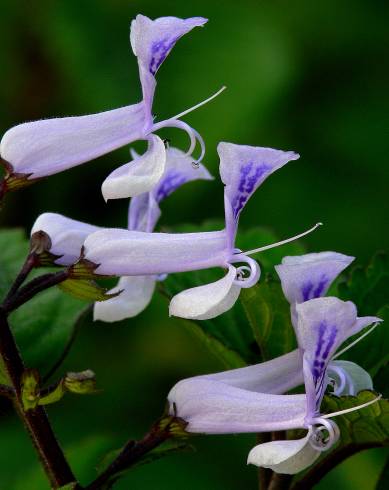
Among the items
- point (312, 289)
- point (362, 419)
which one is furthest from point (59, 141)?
point (362, 419)

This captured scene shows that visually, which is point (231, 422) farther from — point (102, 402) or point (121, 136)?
point (102, 402)

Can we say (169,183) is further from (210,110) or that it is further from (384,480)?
(210,110)

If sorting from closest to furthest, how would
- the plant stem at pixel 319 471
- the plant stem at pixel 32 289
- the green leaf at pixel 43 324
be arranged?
the plant stem at pixel 32 289 < the plant stem at pixel 319 471 < the green leaf at pixel 43 324

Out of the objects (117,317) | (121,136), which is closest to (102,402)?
(117,317)

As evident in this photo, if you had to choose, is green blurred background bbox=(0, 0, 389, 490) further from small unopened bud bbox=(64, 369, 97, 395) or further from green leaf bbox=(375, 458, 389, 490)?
small unopened bud bbox=(64, 369, 97, 395)

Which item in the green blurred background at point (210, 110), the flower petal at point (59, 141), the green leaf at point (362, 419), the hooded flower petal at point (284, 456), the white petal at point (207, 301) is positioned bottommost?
the green blurred background at point (210, 110)

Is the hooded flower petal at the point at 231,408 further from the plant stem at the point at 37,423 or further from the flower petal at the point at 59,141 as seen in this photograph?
the flower petal at the point at 59,141

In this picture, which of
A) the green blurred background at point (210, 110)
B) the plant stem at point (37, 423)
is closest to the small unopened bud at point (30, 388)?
the plant stem at point (37, 423)
